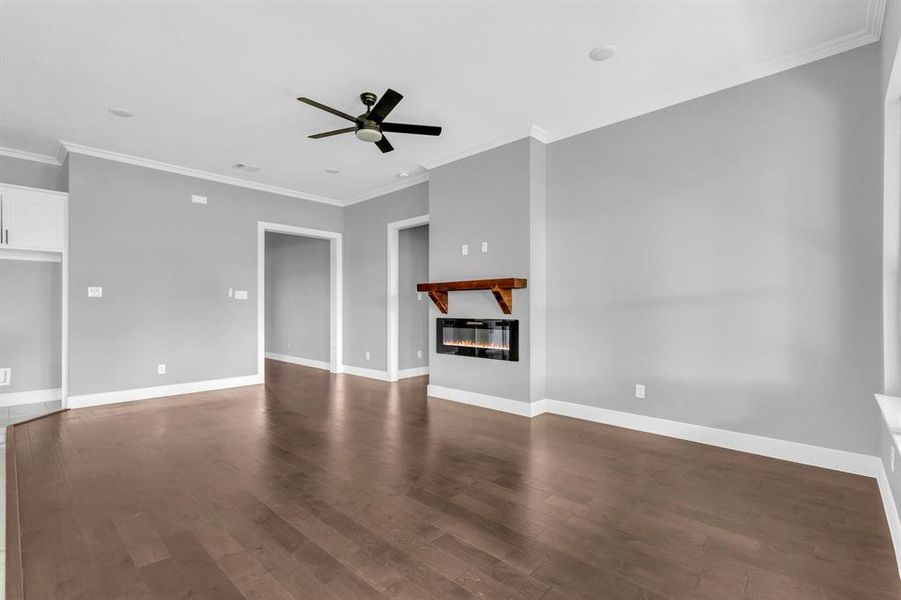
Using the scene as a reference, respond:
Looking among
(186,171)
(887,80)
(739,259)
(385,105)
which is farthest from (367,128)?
(186,171)

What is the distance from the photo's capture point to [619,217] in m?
4.10

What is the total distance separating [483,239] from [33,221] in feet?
16.0

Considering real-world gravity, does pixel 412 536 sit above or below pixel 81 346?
below

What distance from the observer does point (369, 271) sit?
6.90 metres

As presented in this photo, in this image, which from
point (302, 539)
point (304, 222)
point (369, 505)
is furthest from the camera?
point (304, 222)

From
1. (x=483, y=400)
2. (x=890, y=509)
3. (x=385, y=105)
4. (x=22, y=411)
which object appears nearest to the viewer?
(x=890, y=509)

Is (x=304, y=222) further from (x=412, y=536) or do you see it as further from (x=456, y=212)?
(x=412, y=536)

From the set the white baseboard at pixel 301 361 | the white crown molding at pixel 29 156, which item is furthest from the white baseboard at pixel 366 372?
the white crown molding at pixel 29 156

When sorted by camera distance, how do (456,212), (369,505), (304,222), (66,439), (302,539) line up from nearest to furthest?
1. (302,539)
2. (369,505)
3. (66,439)
4. (456,212)
5. (304,222)

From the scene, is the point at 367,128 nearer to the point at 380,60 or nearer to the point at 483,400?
the point at 380,60

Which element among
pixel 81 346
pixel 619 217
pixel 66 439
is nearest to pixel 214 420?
pixel 66 439

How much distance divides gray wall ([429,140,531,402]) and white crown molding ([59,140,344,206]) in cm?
248

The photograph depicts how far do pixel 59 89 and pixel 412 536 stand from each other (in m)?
4.50

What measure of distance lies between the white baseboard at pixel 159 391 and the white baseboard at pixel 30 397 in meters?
0.60
